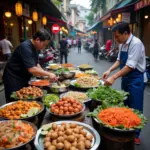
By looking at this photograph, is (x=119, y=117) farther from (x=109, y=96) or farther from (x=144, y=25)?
(x=144, y=25)

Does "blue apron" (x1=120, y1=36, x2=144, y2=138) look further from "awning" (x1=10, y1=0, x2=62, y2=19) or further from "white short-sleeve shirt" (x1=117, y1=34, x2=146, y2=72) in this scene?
"awning" (x1=10, y1=0, x2=62, y2=19)

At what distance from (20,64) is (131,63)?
214 cm

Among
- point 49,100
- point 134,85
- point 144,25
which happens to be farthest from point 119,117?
point 144,25

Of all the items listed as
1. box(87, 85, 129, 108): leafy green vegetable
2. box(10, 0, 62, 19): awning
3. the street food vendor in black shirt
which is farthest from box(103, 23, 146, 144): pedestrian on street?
box(10, 0, 62, 19): awning

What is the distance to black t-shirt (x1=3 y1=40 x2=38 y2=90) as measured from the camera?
3635 millimetres

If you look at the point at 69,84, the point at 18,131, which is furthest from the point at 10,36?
the point at 18,131

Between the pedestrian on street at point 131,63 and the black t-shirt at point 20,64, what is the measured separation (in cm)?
151

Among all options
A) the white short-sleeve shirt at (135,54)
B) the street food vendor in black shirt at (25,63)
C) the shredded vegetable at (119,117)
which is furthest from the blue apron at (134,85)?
the street food vendor in black shirt at (25,63)

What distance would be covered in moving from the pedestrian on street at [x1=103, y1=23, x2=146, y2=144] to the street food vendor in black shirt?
1.29 metres

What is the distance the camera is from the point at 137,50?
3621 mm

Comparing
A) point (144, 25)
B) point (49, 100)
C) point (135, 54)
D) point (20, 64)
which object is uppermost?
point (144, 25)

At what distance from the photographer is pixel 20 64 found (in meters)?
3.92

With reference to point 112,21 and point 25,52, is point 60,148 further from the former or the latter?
point 112,21

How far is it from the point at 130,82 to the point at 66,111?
5.35 ft
